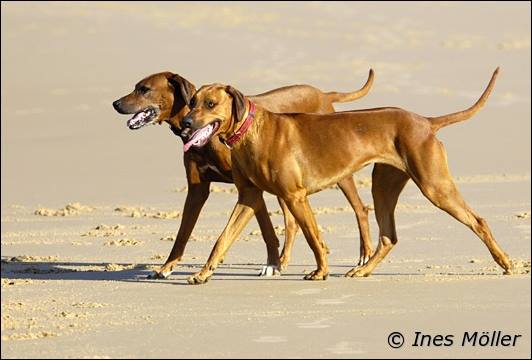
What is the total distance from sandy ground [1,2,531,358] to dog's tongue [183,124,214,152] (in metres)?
1.05

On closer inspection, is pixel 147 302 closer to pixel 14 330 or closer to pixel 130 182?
pixel 14 330

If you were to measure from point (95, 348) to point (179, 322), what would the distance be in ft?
3.13

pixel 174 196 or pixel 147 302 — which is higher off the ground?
pixel 147 302

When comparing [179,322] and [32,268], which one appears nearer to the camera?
[179,322]

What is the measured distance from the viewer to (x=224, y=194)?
16.2m

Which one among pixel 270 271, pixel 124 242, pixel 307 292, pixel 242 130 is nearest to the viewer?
pixel 307 292

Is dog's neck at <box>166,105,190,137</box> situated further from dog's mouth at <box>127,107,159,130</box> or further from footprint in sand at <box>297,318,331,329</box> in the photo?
footprint in sand at <box>297,318,331,329</box>

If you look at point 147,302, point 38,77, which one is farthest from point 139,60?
point 147,302

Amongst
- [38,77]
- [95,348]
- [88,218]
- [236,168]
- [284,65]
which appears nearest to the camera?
[95,348]

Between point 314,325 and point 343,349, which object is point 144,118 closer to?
point 314,325

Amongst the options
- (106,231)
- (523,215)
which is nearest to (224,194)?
(106,231)

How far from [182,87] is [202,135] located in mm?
862

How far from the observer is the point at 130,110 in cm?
1112

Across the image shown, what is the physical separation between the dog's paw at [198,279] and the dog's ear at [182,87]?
1425 millimetres
